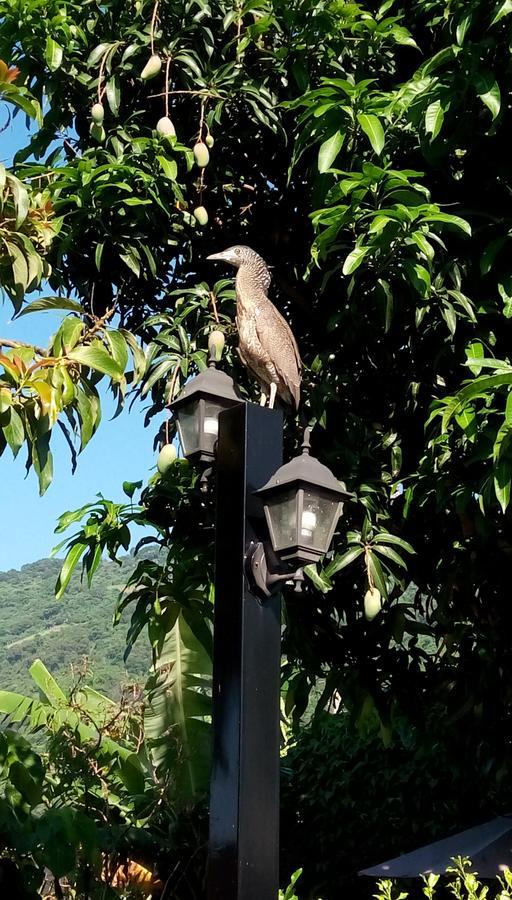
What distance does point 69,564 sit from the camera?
15.8 feet

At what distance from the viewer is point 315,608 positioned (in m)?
4.85

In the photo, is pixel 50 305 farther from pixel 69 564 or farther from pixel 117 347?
pixel 69 564

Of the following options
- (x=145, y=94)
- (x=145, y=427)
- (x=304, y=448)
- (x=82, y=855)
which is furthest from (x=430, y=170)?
(x=82, y=855)

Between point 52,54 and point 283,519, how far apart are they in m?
2.85

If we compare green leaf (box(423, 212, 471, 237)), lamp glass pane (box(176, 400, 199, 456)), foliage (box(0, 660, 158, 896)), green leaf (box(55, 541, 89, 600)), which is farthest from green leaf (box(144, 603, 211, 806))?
green leaf (box(423, 212, 471, 237))

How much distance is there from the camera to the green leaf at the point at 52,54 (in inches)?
181

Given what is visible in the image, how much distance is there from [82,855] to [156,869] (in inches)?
26.8

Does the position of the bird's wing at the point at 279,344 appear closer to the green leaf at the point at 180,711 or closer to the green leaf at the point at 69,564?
the green leaf at the point at 69,564

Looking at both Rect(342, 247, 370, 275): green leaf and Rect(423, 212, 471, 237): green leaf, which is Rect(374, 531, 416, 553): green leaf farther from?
Rect(423, 212, 471, 237): green leaf

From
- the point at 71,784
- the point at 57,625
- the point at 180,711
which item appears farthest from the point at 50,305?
the point at 57,625

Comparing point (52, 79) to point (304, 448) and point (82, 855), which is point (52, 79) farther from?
point (82, 855)

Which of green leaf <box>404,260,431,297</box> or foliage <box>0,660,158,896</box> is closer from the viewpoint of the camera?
green leaf <box>404,260,431,297</box>

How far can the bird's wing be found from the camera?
365 centimetres

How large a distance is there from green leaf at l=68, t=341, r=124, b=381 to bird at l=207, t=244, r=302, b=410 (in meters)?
0.57
